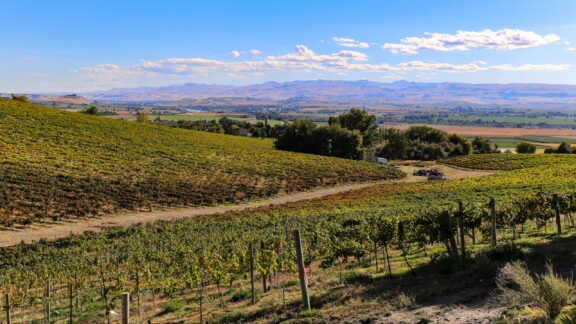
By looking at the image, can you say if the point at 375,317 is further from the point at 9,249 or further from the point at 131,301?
the point at 9,249

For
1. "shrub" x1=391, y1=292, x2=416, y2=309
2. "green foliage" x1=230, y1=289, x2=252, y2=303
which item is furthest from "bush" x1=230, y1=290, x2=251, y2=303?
"shrub" x1=391, y1=292, x2=416, y2=309

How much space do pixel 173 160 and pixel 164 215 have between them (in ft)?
81.7

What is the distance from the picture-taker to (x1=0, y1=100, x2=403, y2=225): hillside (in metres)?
44.7

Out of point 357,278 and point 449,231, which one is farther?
point 357,278

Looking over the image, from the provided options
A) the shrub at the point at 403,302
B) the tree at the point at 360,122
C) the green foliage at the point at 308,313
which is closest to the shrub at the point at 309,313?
the green foliage at the point at 308,313

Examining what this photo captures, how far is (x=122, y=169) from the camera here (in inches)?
2296

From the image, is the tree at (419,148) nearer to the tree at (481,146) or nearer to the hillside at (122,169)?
the tree at (481,146)

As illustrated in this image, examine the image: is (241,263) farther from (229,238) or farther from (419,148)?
(419,148)

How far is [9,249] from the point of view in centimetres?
2905

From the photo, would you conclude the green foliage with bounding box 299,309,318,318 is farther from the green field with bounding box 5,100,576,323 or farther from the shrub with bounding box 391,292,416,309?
the shrub with bounding box 391,292,416,309

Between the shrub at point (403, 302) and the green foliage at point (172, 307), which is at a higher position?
the shrub at point (403, 302)

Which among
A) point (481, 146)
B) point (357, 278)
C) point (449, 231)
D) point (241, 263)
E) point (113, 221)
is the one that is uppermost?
point (449, 231)

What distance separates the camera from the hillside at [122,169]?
44656mm

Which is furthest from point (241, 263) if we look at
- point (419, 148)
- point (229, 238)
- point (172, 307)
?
point (419, 148)
